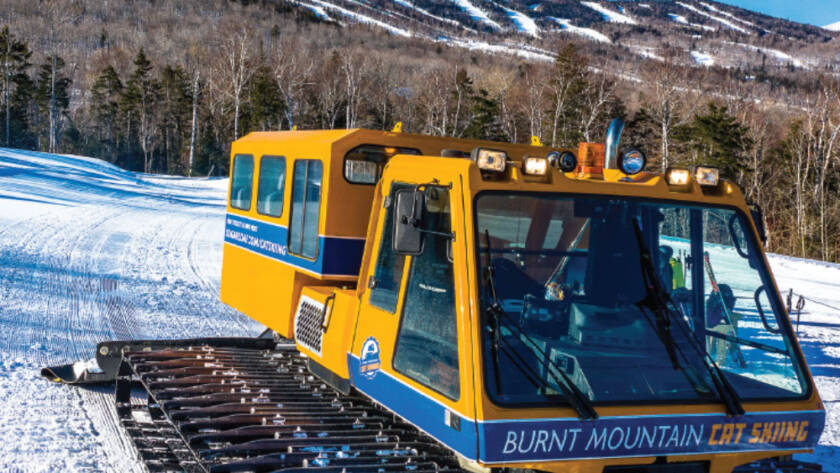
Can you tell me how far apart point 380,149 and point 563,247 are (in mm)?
2112

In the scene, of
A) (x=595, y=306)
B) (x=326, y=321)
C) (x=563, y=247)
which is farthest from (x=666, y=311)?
(x=326, y=321)

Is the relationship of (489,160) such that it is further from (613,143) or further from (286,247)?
(286,247)

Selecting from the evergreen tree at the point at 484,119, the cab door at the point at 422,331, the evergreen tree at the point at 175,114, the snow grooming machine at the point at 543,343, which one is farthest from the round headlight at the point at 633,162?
the evergreen tree at the point at 175,114

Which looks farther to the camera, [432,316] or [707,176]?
[707,176]

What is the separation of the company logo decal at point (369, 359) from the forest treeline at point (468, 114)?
2869cm

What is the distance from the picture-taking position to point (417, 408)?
409 centimetres

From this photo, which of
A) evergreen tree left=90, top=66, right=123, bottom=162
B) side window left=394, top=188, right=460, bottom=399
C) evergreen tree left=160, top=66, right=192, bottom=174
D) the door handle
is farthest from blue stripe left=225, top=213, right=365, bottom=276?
evergreen tree left=90, top=66, right=123, bottom=162

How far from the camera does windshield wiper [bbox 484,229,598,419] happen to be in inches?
142

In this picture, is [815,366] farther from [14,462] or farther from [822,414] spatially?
[14,462]

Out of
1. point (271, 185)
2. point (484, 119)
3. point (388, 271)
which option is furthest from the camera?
point (484, 119)

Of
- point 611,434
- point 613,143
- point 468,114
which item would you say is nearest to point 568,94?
point 468,114

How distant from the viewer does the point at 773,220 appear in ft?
118

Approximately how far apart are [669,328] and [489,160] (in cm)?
122

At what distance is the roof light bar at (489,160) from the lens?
3.97 metres
